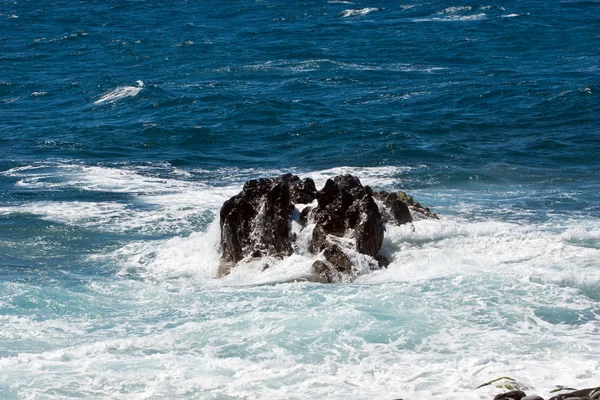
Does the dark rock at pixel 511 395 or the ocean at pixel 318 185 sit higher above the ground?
the dark rock at pixel 511 395

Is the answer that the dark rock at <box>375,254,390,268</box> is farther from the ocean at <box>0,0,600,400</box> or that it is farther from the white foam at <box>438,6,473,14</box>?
the white foam at <box>438,6,473,14</box>

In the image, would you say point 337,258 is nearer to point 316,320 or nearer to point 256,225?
point 256,225

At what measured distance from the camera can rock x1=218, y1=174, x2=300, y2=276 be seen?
60.8 ft

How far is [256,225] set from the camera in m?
18.8

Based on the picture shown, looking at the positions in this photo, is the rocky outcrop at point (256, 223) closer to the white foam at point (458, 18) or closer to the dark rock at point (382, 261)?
the dark rock at point (382, 261)

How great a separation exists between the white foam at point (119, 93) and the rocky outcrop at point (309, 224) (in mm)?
22604

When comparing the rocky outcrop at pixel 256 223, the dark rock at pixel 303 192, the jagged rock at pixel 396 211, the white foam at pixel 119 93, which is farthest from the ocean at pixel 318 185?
the dark rock at pixel 303 192

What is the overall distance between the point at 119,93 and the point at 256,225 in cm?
2435

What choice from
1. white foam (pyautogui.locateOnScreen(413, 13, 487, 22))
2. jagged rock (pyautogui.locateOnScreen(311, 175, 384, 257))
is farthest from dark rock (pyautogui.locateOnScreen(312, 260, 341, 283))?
white foam (pyautogui.locateOnScreen(413, 13, 487, 22))

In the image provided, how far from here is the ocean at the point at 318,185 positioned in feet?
43.5

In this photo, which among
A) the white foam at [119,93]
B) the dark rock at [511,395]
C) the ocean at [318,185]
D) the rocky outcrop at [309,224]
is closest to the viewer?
the dark rock at [511,395]

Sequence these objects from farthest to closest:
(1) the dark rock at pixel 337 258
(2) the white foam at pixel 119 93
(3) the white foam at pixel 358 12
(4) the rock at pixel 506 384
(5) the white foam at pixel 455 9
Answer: (3) the white foam at pixel 358 12 < (5) the white foam at pixel 455 9 < (2) the white foam at pixel 119 93 < (1) the dark rock at pixel 337 258 < (4) the rock at pixel 506 384

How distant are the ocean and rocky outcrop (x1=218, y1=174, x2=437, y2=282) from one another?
1.73 feet

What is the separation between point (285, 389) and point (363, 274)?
553 cm
